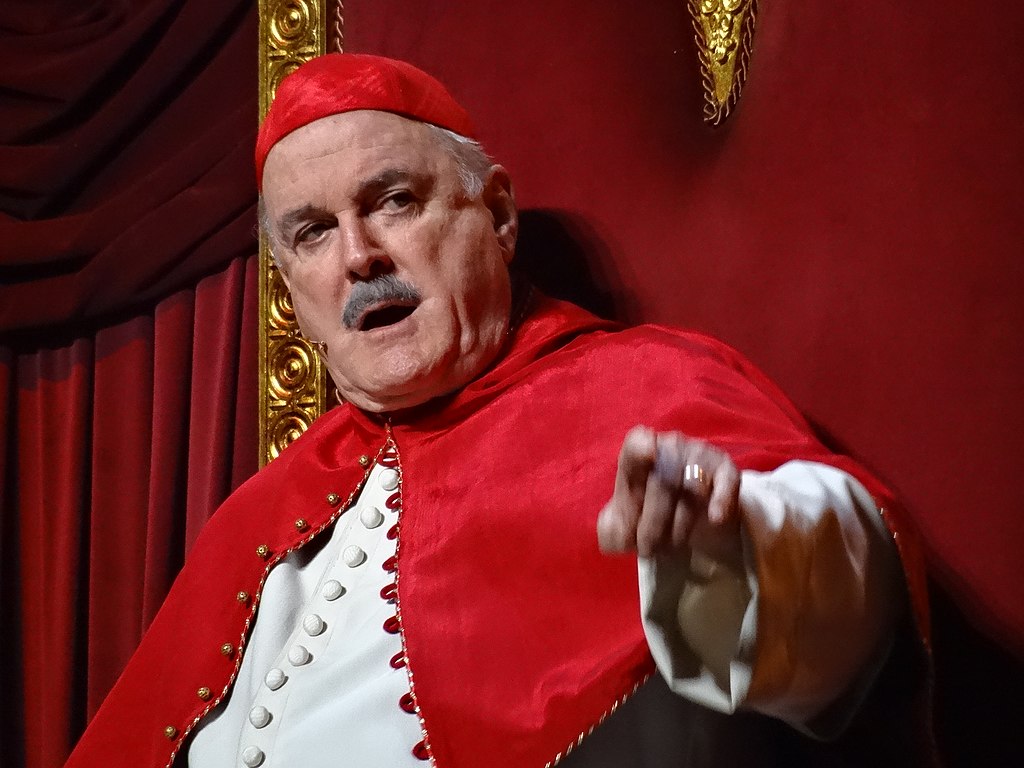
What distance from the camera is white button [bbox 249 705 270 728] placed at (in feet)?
3.11

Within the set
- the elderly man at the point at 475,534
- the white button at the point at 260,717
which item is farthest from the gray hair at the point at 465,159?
the white button at the point at 260,717

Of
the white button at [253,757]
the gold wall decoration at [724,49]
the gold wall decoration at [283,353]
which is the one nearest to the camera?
the white button at [253,757]

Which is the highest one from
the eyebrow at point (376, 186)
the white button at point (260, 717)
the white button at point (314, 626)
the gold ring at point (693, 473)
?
the eyebrow at point (376, 186)

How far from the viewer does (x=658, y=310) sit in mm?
1196

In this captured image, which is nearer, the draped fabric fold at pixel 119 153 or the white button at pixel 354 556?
the white button at pixel 354 556

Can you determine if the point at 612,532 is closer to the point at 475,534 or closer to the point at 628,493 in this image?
the point at 628,493

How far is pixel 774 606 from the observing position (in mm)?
682

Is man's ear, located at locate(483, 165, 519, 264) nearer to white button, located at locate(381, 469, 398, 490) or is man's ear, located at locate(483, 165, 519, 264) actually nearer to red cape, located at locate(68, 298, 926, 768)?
red cape, located at locate(68, 298, 926, 768)

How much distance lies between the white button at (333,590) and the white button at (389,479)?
0.35 ft

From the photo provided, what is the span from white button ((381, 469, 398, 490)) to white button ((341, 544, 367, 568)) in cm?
7

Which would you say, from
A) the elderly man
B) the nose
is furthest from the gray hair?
the nose

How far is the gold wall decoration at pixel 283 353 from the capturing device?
4.56 ft

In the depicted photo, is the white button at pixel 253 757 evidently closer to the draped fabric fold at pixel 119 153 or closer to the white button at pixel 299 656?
the white button at pixel 299 656

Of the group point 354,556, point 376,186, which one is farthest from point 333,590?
point 376,186
